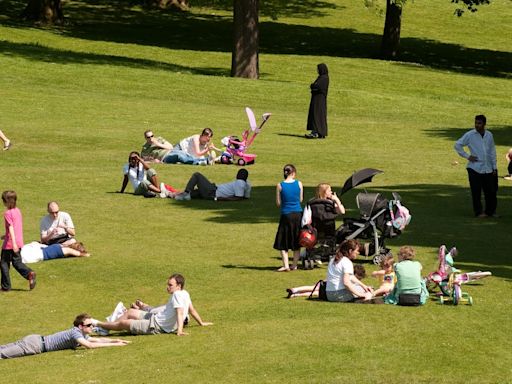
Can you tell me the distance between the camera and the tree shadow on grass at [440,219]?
22984mm

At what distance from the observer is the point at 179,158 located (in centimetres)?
3344

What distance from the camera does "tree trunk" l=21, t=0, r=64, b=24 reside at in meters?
65.1

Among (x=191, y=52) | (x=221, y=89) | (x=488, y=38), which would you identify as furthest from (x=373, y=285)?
(x=488, y=38)

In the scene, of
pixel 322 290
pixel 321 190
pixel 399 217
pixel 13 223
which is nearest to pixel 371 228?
pixel 399 217

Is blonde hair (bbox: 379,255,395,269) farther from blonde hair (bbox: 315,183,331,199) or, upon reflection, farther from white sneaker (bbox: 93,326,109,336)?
white sneaker (bbox: 93,326,109,336)

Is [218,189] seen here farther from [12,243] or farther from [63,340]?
[63,340]

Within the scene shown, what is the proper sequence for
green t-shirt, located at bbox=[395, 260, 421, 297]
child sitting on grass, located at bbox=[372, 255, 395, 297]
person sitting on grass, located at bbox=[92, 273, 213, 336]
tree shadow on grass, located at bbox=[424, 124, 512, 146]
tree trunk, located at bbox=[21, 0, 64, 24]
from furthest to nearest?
tree trunk, located at bbox=[21, 0, 64, 24] → tree shadow on grass, located at bbox=[424, 124, 512, 146] → child sitting on grass, located at bbox=[372, 255, 395, 297] → green t-shirt, located at bbox=[395, 260, 421, 297] → person sitting on grass, located at bbox=[92, 273, 213, 336]

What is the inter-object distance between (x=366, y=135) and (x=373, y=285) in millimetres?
19060

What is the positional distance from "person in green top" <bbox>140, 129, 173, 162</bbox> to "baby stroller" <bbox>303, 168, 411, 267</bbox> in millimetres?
11787

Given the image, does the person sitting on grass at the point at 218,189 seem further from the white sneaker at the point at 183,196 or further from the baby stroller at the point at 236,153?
the baby stroller at the point at 236,153

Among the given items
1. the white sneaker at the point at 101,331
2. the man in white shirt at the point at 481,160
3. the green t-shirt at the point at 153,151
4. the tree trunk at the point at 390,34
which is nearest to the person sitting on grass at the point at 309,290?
the white sneaker at the point at 101,331

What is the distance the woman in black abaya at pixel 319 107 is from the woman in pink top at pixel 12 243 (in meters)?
17.9

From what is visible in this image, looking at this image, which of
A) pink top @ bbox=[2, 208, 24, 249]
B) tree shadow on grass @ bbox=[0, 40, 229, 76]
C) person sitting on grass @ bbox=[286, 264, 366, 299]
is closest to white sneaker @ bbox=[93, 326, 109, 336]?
pink top @ bbox=[2, 208, 24, 249]

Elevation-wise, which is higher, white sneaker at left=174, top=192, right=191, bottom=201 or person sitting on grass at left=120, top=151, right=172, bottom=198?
person sitting on grass at left=120, top=151, right=172, bottom=198
